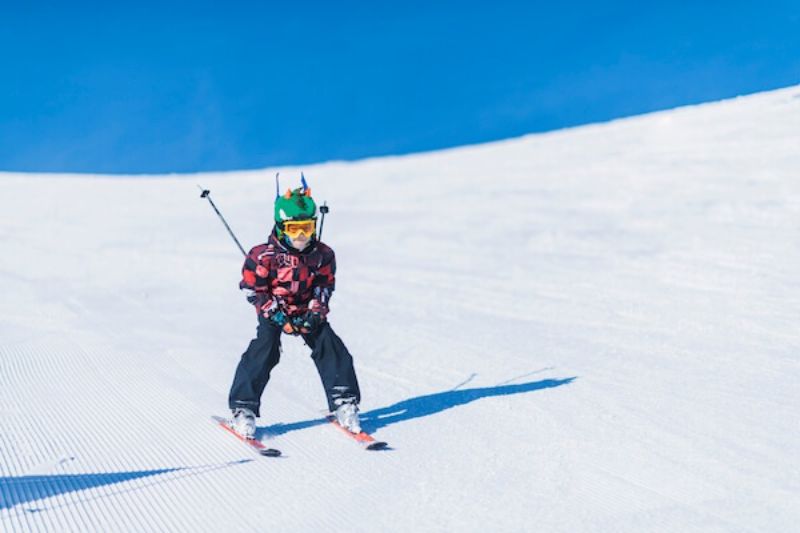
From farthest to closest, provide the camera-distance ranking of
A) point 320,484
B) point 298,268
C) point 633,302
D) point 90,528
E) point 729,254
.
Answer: point 729,254 < point 633,302 < point 298,268 < point 320,484 < point 90,528

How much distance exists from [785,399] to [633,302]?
392 cm

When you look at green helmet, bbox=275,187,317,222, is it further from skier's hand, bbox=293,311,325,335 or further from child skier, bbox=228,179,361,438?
skier's hand, bbox=293,311,325,335

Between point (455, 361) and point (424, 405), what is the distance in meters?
1.59

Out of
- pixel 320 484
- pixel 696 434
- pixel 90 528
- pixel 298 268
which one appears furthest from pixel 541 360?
pixel 90 528

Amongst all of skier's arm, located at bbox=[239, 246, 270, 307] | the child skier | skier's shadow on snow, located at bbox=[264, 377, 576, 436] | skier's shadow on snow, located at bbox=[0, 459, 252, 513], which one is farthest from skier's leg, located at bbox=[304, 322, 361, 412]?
skier's shadow on snow, located at bbox=[0, 459, 252, 513]

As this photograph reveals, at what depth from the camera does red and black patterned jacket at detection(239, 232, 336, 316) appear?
533cm

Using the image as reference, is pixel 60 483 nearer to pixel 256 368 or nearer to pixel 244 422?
pixel 244 422

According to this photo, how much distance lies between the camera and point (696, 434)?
5.44m

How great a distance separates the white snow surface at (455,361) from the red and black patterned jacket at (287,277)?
2.68 ft

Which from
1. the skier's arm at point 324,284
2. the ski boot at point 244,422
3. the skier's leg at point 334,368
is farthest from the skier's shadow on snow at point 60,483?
the skier's arm at point 324,284

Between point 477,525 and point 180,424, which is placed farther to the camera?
point 180,424

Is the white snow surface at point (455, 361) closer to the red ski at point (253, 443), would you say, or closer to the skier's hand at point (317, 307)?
the red ski at point (253, 443)

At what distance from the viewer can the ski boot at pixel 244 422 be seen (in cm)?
526

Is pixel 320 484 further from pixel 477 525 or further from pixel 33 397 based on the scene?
pixel 33 397
